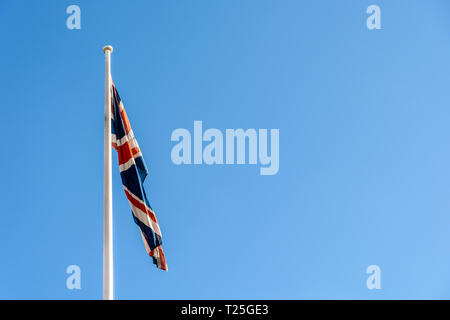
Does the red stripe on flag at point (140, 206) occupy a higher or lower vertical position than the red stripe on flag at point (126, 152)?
lower

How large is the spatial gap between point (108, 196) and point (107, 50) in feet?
12.9

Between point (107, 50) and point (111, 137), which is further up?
point (107, 50)

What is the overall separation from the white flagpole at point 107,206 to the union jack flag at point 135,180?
0.70 feet

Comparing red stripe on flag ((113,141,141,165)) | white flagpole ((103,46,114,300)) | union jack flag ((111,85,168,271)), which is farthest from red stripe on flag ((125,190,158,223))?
red stripe on flag ((113,141,141,165))

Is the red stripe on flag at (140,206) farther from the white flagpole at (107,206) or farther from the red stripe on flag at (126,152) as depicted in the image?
the red stripe on flag at (126,152)

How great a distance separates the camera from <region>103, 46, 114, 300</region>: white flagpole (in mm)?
11297

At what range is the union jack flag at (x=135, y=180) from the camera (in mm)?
12297

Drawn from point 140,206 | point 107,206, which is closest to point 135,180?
point 140,206

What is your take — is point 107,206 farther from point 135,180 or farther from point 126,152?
point 126,152

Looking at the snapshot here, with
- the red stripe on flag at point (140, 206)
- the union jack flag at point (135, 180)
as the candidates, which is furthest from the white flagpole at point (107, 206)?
the red stripe on flag at point (140, 206)
